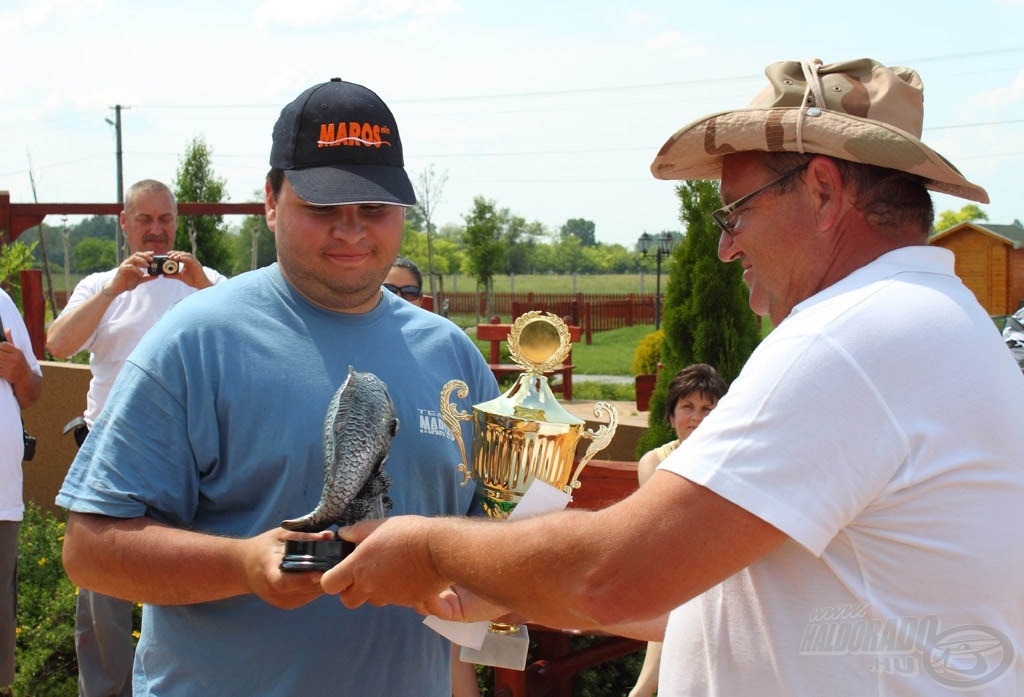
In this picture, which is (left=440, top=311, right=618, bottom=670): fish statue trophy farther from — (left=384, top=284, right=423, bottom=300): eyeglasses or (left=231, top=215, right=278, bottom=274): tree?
(left=231, top=215, right=278, bottom=274): tree

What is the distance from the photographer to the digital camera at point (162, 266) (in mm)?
5562

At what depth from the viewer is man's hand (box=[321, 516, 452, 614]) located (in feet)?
6.65

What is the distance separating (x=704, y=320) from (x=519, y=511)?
6553 millimetres

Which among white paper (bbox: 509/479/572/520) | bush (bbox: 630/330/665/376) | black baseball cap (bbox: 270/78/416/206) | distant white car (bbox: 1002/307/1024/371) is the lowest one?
bush (bbox: 630/330/665/376)

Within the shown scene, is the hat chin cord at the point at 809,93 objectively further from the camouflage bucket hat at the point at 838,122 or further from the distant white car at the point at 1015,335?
the distant white car at the point at 1015,335

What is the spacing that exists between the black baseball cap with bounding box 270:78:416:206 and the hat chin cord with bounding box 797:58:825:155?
933 millimetres

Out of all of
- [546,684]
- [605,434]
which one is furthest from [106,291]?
[605,434]

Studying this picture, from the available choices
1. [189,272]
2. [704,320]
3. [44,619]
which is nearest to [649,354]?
[704,320]

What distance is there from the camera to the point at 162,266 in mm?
5582

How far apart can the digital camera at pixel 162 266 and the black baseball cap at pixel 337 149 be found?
3.31 metres

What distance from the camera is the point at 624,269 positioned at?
9306 centimetres

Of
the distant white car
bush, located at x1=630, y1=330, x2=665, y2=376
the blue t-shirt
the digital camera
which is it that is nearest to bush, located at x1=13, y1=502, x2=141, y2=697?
the digital camera

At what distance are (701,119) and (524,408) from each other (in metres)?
0.85

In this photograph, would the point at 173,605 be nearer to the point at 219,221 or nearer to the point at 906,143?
the point at 906,143
